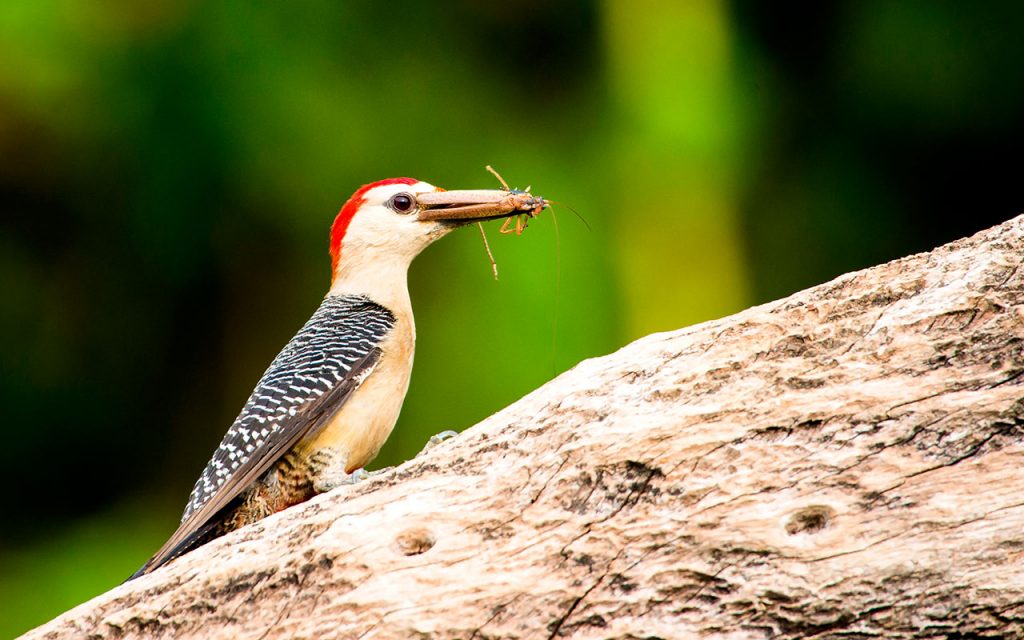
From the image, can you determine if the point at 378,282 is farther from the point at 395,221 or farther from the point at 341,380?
the point at 341,380

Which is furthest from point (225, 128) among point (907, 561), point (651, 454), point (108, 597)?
point (907, 561)

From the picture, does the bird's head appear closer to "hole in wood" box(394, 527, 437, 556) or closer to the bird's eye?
the bird's eye

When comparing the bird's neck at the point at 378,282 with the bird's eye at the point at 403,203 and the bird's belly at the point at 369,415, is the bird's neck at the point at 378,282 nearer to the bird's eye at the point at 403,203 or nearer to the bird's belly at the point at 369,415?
the bird's eye at the point at 403,203

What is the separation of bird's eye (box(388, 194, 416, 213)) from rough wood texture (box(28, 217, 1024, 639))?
2.28m

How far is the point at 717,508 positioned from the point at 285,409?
7.30ft

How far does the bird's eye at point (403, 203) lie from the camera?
541 cm

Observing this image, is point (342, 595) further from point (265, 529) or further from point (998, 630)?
point (998, 630)

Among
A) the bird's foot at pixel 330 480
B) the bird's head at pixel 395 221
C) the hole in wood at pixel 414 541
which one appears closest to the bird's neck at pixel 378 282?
the bird's head at pixel 395 221

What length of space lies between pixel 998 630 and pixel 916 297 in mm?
907

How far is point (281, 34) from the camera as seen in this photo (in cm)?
766

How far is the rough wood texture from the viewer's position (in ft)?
8.64

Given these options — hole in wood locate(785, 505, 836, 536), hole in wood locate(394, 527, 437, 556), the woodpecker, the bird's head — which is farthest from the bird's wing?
hole in wood locate(785, 505, 836, 536)

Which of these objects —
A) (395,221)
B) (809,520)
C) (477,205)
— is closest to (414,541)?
(809,520)

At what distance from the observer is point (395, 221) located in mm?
5402
